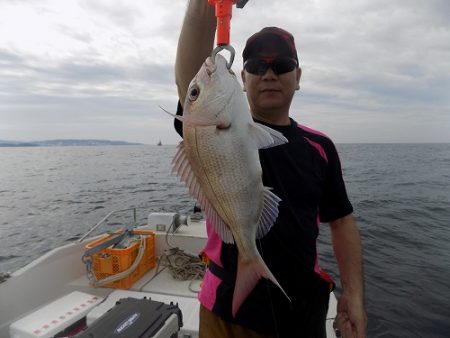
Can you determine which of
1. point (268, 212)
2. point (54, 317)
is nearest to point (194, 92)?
point (268, 212)

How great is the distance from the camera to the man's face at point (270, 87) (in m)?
2.18

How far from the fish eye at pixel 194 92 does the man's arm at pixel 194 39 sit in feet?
1.26

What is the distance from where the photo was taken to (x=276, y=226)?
2.19 metres

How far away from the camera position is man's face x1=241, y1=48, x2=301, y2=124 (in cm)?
218

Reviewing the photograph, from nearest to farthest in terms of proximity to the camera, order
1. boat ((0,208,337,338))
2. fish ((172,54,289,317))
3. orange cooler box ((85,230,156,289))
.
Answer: fish ((172,54,289,317)), boat ((0,208,337,338)), orange cooler box ((85,230,156,289))

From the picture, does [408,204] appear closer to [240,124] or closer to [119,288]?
[119,288]

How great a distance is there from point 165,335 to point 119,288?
2640 mm

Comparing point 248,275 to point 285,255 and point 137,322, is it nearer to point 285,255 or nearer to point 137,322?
point 285,255

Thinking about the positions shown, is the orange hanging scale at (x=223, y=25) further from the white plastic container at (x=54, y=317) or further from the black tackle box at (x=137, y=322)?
the white plastic container at (x=54, y=317)

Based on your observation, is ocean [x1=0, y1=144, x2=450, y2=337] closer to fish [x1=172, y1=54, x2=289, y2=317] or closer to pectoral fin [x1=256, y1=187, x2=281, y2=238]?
pectoral fin [x1=256, y1=187, x2=281, y2=238]

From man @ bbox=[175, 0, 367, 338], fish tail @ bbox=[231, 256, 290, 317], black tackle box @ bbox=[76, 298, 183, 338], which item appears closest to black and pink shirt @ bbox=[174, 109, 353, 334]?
man @ bbox=[175, 0, 367, 338]

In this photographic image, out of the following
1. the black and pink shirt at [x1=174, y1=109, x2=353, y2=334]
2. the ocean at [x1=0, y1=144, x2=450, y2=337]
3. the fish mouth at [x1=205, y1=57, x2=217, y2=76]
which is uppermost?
the fish mouth at [x1=205, y1=57, x2=217, y2=76]

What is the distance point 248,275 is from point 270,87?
1.21 m

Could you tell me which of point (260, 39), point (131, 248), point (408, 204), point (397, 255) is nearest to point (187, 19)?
point (260, 39)
